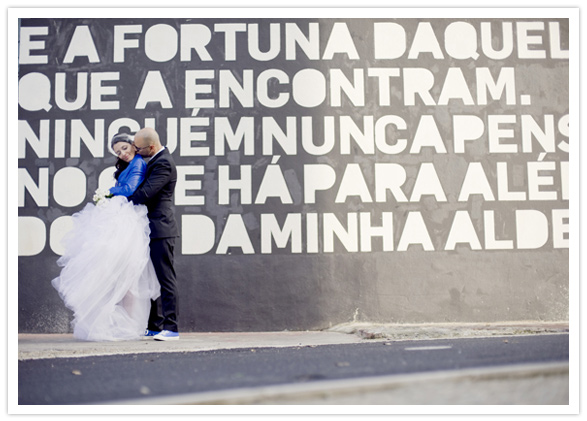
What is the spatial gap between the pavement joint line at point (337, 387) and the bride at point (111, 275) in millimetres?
2789

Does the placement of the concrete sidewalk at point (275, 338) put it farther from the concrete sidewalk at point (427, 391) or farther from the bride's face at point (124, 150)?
the concrete sidewalk at point (427, 391)

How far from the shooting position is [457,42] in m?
8.45

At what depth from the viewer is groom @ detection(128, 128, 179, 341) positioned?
6.52 meters

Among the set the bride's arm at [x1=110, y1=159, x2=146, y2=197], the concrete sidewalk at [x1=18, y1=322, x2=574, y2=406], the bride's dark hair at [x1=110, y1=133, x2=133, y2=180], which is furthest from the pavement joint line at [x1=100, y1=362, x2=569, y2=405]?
the bride's dark hair at [x1=110, y1=133, x2=133, y2=180]

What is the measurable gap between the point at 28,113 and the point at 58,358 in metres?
3.78

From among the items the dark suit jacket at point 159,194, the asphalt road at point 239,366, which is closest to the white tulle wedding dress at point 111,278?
the dark suit jacket at point 159,194

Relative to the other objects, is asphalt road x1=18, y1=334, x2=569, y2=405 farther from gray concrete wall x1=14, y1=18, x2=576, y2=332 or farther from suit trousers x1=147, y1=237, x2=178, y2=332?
gray concrete wall x1=14, y1=18, x2=576, y2=332

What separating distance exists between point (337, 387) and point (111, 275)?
128 inches

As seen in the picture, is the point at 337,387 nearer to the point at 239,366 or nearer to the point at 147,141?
the point at 239,366

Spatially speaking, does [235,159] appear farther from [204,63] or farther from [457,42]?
[457,42]

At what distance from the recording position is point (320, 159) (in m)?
8.20

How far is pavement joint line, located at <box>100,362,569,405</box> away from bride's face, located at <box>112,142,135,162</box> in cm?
363
